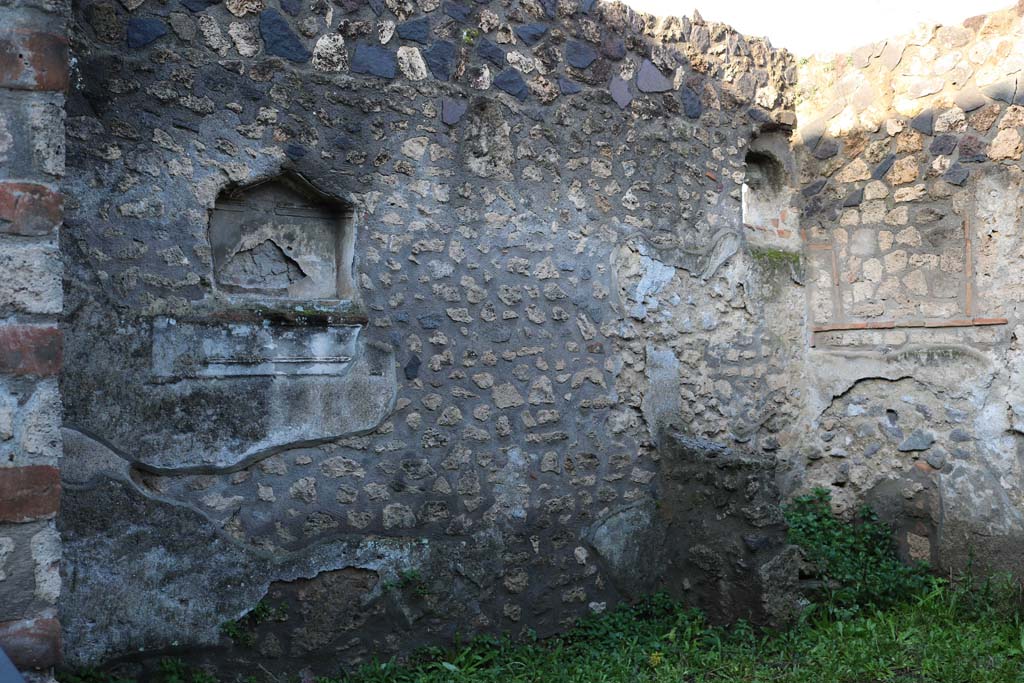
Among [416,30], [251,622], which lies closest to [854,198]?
[416,30]

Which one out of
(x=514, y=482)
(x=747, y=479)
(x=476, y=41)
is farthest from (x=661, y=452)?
(x=476, y=41)

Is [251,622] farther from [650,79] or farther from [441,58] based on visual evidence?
[650,79]

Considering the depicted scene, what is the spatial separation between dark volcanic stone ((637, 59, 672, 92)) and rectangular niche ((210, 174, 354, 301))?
2.06 m

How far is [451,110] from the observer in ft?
14.4

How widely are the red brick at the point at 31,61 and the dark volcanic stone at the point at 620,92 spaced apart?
327cm

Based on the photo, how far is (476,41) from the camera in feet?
14.8

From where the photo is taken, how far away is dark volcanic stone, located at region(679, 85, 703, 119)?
17.5ft

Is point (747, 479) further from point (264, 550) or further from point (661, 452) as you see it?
point (264, 550)

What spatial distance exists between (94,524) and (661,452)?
300 cm

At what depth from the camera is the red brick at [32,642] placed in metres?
2.26

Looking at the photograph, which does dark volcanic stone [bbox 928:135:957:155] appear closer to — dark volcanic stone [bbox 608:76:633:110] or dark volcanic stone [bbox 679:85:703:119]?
dark volcanic stone [bbox 679:85:703:119]

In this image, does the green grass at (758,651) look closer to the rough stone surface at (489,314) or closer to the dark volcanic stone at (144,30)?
the rough stone surface at (489,314)

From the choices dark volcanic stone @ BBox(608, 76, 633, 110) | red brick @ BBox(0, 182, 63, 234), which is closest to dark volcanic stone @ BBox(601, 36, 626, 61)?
dark volcanic stone @ BBox(608, 76, 633, 110)

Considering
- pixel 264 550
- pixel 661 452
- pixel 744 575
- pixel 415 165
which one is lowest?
pixel 744 575
